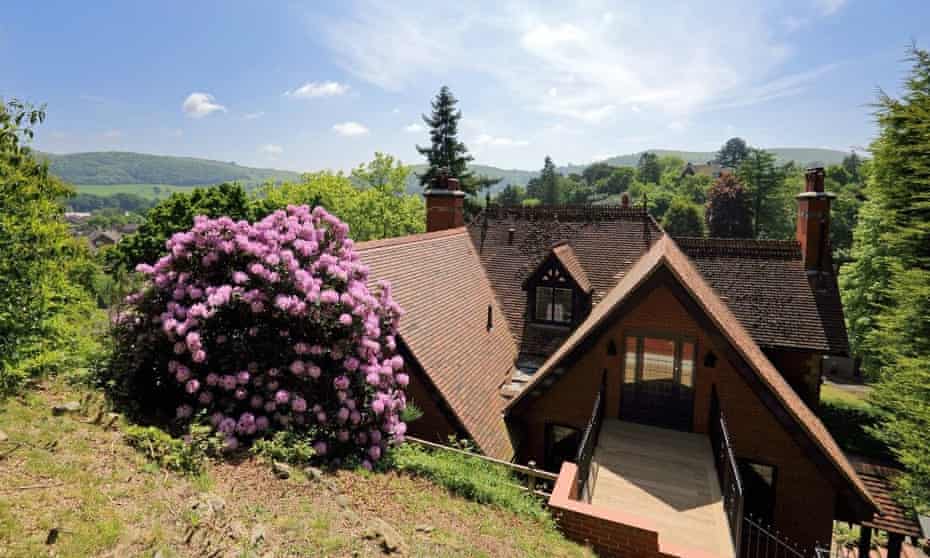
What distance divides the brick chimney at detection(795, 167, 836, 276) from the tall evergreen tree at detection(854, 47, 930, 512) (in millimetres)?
1750

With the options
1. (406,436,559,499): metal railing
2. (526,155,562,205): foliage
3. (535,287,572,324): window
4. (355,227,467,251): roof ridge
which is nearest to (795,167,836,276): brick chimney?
(535,287,572,324): window

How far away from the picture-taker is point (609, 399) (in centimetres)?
1191

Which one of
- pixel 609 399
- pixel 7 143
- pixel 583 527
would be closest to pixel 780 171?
pixel 609 399

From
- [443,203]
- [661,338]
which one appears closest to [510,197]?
[443,203]

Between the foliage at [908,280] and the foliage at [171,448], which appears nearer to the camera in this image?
the foliage at [171,448]

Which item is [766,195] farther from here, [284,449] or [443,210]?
[284,449]

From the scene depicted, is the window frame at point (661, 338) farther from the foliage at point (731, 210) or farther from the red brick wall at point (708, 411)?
→ the foliage at point (731, 210)

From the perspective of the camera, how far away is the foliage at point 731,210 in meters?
65.9

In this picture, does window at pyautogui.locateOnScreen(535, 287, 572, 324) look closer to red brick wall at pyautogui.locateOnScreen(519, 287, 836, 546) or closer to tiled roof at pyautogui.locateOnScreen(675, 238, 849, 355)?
red brick wall at pyautogui.locateOnScreen(519, 287, 836, 546)

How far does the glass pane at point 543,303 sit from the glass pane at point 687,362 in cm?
484

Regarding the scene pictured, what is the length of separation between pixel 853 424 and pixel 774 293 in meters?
13.7

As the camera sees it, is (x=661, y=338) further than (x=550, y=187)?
No

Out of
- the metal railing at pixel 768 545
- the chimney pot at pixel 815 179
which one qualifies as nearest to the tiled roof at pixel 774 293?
the chimney pot at pixel 815 179

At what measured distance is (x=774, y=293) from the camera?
15.8 meters
